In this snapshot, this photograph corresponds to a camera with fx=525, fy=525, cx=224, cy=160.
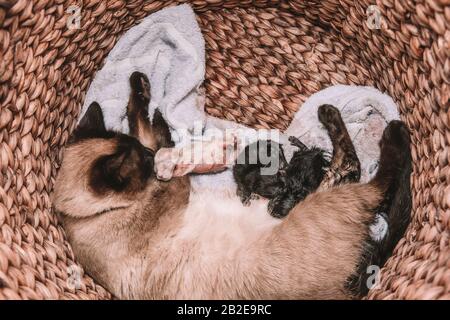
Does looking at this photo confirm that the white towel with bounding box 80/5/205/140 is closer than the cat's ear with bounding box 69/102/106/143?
No

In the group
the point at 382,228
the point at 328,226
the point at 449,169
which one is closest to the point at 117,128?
the point at 328,226

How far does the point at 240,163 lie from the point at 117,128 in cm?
43

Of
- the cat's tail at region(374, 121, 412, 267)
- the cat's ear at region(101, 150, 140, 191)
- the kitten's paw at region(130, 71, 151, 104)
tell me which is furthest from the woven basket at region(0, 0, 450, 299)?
the cat's ear at region(101, 150, 140, 191)

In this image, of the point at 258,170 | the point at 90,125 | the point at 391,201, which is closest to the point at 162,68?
the point at 90,125

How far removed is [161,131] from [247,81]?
0.36 metres

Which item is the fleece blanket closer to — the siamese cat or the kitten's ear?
the kitten's ear

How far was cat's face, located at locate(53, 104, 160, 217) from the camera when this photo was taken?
4.86 feet

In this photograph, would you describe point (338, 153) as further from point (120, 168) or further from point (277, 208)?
point (120, 168)

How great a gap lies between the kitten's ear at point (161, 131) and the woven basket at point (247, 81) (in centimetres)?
21

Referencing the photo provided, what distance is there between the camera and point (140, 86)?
179 cm

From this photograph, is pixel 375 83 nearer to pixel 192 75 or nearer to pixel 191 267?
pixel 192 75

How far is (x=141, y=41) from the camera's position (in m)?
1.80

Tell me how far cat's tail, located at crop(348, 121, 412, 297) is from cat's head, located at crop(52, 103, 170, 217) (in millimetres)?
676

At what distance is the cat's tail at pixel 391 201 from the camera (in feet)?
4.88
